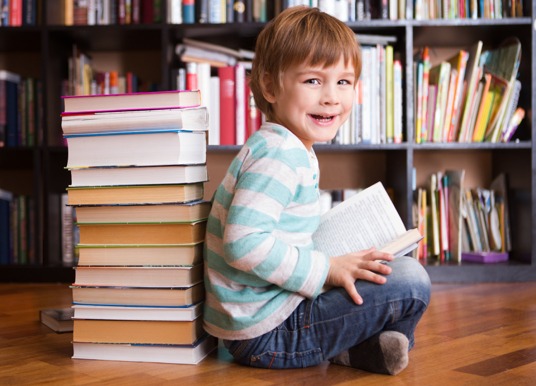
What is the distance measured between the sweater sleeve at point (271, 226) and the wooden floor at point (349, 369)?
17cm

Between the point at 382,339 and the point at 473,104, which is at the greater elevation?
the point at 473,104

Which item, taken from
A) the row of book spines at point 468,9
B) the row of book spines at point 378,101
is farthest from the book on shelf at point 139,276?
the row of book spines at point 468,9

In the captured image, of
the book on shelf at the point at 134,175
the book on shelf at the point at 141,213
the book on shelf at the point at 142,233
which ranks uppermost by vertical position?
the book on shelf at the point at 134,175

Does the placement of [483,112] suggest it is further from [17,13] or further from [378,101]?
[17,13]

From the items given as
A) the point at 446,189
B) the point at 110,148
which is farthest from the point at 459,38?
the point at 110,148

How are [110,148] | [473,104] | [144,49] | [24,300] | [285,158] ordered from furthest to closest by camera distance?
[144,49]
[473,104]
[24,300]
[110,148]
[285,158]

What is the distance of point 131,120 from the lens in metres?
1.33

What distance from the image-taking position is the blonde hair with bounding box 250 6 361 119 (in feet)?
4.25

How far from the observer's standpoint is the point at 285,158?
123 cm

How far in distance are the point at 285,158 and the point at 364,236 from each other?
0.23 metres

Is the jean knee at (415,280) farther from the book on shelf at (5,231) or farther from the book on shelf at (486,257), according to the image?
the book on shelf at (5,231)

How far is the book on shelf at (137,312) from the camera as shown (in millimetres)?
1312

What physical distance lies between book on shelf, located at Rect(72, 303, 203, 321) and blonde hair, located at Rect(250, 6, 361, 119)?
0.38 m

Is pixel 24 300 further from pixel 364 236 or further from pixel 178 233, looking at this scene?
pixel 364 236
